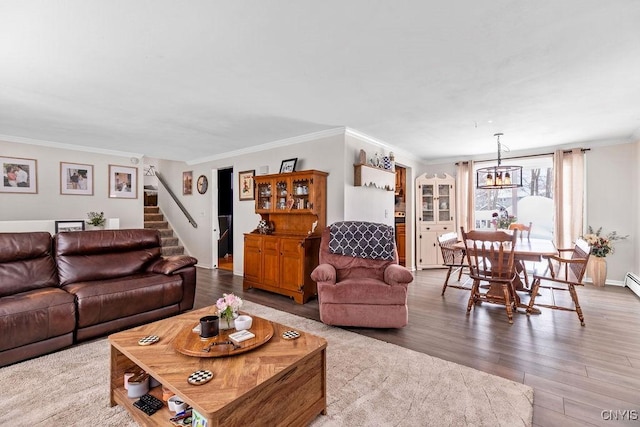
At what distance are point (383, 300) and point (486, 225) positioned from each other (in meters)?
4.54

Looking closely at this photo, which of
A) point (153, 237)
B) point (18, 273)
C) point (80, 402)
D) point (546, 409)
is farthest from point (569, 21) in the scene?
point (18, 273)

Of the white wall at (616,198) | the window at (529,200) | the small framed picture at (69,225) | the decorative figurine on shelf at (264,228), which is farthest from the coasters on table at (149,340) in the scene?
the white wall at (616,198)

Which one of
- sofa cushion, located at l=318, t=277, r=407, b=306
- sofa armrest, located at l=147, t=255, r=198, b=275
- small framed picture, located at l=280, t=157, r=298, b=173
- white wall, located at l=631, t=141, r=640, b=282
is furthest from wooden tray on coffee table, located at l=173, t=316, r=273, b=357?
white wall, located at l=631, t=141, r=640, b=282

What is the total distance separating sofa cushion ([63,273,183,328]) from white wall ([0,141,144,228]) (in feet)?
10.2

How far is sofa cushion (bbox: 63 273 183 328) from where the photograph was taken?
8.91 feet

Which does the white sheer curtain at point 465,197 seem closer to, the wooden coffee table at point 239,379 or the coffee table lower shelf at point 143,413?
the wooden coffee table at point 239,379

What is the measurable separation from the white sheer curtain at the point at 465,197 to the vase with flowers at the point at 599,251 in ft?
5.95

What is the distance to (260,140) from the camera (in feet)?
16.1

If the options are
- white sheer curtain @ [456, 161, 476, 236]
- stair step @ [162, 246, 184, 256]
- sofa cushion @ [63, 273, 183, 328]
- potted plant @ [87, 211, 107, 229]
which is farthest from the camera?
stair step @ [162, 246, 184, 256]

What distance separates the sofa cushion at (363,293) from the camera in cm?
297

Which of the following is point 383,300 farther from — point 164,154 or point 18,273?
point 164,154

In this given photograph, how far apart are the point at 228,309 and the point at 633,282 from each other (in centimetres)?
582

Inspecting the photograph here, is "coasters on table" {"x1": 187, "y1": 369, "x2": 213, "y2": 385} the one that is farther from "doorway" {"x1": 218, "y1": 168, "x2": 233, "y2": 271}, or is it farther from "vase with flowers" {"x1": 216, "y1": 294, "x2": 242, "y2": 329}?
"doorway" {"x1": 218, "y1": 168, "x2": 233, "y2": 271}

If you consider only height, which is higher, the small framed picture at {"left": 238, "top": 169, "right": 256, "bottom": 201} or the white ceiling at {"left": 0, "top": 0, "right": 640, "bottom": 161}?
the white ceiling at {"left": 0, "top": 0, "right": 640, "bottom": 161}
